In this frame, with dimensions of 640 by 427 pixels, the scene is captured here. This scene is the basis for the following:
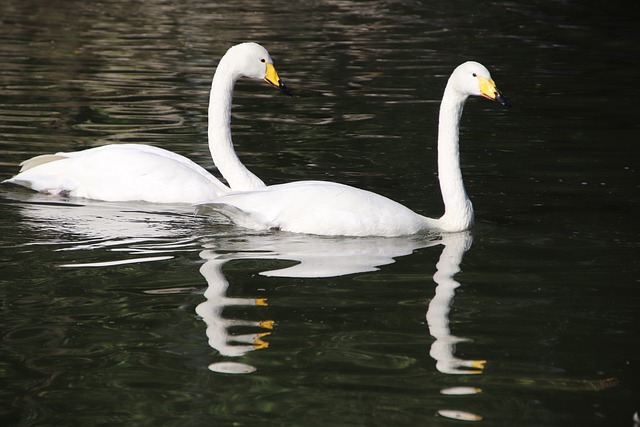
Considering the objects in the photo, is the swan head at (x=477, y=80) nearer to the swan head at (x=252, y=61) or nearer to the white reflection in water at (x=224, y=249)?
the white reflection in water at (x=224, y=249)

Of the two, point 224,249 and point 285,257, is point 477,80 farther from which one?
point 224,249

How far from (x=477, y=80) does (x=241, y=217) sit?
1.93 m

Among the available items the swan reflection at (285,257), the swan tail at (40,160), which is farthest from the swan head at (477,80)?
the swan tail at (40,160)

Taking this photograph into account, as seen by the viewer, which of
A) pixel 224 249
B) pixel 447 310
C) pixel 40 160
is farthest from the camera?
pixel 40 160

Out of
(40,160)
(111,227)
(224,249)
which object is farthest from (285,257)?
(40,160)

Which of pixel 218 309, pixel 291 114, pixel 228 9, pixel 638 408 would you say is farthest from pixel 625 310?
pixel 228 9

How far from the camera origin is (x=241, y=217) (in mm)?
8781

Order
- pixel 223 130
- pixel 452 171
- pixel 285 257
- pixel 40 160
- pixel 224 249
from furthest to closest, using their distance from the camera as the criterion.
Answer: pixel 40 160
pixel 223 130
pixel 452 171
pixel 224 249
pixel 285 257

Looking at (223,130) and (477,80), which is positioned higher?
(477,80)

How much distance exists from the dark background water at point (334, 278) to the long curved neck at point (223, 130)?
2.48ft

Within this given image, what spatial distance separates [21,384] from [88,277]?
1882 millimetres

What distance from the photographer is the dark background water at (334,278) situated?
5590mm

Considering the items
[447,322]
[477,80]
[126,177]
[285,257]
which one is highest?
[477,80]

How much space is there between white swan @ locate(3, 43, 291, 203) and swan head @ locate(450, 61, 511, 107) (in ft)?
7.04
